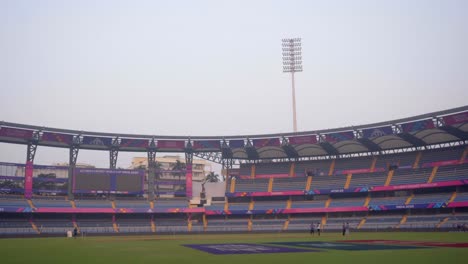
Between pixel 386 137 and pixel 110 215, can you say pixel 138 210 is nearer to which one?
pixel 110 215

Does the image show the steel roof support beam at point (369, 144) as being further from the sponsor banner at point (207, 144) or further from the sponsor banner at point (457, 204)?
the sponsor banner at point (207, 144)

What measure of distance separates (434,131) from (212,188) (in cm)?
4239

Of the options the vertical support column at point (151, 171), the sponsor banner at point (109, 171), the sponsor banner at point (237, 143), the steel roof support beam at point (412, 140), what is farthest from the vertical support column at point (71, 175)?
the steel roof support beam at point (412, 140)

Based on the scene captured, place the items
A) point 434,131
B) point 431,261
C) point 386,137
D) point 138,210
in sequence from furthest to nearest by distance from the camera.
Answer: point 138,210 → point 386,137 → point 434,131 → point 431,261

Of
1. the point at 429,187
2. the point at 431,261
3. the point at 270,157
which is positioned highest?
the point at 270,157

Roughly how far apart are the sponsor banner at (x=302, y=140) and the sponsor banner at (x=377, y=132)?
9.29 metres

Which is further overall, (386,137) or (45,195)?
(45,195)

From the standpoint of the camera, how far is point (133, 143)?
87.4 metres

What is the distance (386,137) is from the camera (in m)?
78.7

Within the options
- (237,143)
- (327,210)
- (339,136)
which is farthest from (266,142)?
(327,210)

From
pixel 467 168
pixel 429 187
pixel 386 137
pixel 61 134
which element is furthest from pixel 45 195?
pixel 467 168

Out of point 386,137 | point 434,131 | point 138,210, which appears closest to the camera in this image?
point 434,131

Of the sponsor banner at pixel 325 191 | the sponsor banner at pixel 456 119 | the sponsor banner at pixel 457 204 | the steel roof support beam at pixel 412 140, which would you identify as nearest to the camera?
the sponsor banner at pixel 456 119

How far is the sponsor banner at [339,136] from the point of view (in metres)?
81.1
